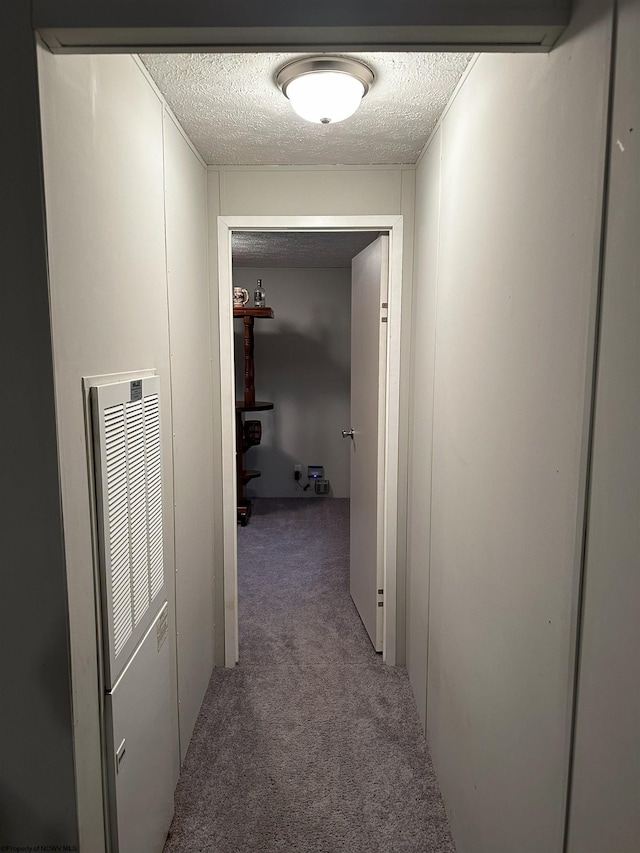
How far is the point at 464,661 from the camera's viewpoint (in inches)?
65.3

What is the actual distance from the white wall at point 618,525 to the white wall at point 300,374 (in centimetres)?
488

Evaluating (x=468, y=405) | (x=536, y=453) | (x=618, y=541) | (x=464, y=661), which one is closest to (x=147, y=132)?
(x=468, y=405)

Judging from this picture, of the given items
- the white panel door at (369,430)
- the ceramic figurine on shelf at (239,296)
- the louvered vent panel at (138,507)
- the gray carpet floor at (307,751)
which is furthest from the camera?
the ceramic figurine on shelf at (239,296)

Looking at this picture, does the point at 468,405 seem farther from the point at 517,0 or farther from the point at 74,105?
the point at 74,105

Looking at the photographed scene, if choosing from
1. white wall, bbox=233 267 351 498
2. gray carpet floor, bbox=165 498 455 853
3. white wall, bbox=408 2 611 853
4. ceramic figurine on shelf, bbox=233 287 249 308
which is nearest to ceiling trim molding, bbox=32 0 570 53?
white wall, bbox=408 2 611 853

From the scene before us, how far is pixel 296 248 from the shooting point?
4641 millimetres

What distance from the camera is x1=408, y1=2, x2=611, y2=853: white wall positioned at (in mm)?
959

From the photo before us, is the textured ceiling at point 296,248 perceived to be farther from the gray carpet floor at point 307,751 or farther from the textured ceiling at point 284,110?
the gray carpet floor at point 307,751

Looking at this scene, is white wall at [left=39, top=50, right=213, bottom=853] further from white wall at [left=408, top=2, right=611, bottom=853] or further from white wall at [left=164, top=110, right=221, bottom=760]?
white wall at [left=408, top=2, right=611, bottom=853]

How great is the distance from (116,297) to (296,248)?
3.45 metres

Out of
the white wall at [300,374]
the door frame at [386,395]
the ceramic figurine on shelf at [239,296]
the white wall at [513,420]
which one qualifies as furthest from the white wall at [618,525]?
the white wall at [300,374]

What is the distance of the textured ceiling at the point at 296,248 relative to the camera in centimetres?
417

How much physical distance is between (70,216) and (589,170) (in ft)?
3.20

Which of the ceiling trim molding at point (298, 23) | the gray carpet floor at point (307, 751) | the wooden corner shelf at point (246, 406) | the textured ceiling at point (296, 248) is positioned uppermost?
the textured ceiling at point (296, 248)
